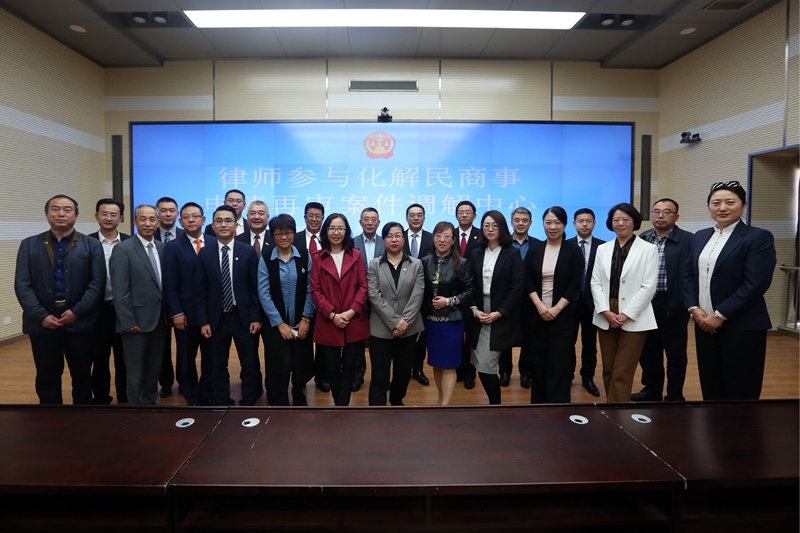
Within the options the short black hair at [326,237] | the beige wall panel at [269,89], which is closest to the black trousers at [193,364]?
the short black hair at [326,237]

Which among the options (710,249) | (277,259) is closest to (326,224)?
(277,259)

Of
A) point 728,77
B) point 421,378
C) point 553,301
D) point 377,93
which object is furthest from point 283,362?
point 728,77

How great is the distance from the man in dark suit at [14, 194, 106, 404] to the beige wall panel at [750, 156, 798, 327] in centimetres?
695

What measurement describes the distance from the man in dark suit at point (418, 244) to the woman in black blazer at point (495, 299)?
37.2 inches

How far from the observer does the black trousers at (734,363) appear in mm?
2580

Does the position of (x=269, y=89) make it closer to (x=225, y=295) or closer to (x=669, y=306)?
(x=225, y=295)

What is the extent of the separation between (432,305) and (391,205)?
3381 mm

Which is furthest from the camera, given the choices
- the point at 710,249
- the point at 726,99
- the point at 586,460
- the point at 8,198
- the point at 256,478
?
the point at 726,99

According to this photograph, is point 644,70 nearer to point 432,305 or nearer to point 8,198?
point 432,305

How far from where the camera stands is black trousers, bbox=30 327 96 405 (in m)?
2.91

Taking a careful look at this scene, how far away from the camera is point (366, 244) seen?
4.05 m

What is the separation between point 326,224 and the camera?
2975 mm

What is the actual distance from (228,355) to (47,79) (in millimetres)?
5111

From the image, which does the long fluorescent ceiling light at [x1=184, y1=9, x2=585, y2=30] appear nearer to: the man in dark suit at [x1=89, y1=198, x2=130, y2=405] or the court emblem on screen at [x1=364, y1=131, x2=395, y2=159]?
the court emblem on screen at [x1=364, y1=131, x2=395, y2=159]
